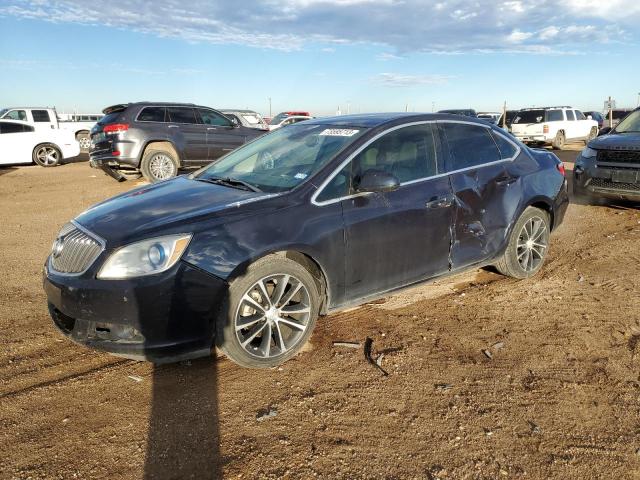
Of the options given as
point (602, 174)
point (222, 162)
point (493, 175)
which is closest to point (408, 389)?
point (493, 175)

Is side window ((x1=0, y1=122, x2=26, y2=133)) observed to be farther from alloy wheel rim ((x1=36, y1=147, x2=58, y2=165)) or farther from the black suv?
the black suv

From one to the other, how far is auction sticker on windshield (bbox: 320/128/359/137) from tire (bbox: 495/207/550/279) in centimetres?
191

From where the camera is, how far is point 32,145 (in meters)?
16.5

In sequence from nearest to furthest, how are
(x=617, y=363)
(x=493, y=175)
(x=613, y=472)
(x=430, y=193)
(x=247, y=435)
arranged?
(x=613, y=472), (x=247, y=435), (x=617, y=363), (x=430, y=193), (x=493, y=175)

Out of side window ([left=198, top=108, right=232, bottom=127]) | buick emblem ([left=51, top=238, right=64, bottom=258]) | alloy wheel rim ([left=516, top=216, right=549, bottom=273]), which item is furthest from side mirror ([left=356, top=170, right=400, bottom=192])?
side window ([left=198, top=108, right=232, bottom=127])

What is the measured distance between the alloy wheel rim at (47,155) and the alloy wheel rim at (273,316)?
53.2 feet

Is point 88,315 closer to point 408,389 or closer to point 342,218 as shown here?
point 342,218

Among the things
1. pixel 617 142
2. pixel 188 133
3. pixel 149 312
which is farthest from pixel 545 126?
pixel 149 312

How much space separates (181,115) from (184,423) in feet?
32.6

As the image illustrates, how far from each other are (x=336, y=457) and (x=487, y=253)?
269 cm

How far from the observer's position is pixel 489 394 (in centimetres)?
317

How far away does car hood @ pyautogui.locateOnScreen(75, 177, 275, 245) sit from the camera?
3.22 meters

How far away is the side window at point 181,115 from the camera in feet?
38.0

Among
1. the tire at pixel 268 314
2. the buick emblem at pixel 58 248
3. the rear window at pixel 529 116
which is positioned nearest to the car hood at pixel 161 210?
the buick emblem at pixel 58 248
